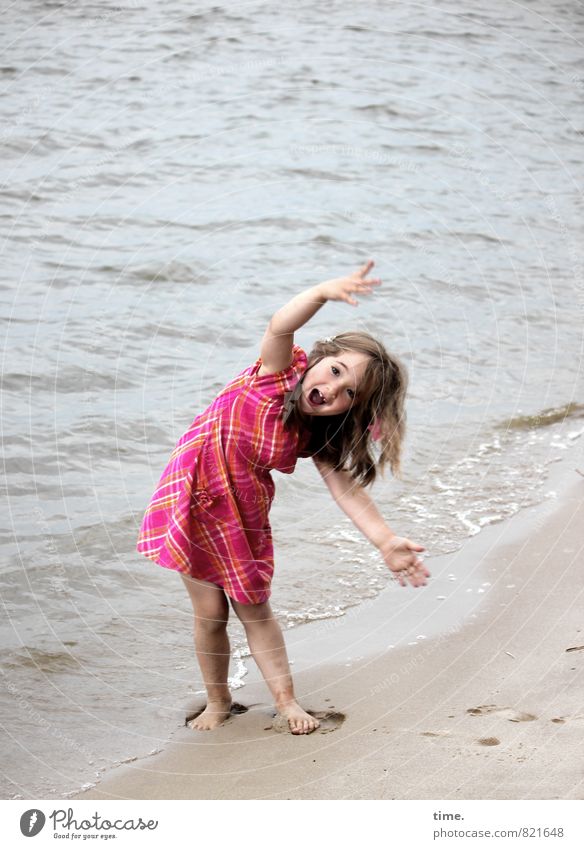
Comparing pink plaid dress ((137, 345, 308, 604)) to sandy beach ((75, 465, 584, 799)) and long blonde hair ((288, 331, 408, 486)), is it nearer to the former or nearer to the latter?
long blonde hair ((288, 331, 408, 486))

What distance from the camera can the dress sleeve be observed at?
3533 millimetres

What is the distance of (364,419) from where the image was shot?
3541 mm

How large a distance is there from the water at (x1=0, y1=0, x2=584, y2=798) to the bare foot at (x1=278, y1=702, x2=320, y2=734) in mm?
442

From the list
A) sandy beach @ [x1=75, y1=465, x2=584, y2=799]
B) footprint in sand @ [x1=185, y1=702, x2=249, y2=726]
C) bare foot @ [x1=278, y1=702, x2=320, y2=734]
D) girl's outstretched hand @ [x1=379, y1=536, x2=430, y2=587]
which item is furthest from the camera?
footprint in sand @ [x1=185, y1=702, x2=249, y2=726]

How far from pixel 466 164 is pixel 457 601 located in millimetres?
9236

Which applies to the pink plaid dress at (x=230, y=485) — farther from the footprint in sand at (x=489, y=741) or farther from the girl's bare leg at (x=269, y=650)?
the footprint in sand at (x=489, y=741)

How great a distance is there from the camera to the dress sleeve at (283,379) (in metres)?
3.53

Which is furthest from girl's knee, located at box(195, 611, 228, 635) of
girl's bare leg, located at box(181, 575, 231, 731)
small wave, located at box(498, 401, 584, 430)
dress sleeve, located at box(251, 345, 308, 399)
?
small wave, located at box(498, 401, 584, 430)

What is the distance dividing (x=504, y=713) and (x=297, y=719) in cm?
66

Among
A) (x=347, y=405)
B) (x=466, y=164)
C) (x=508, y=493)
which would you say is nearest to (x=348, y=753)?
(x=347, y=405)
